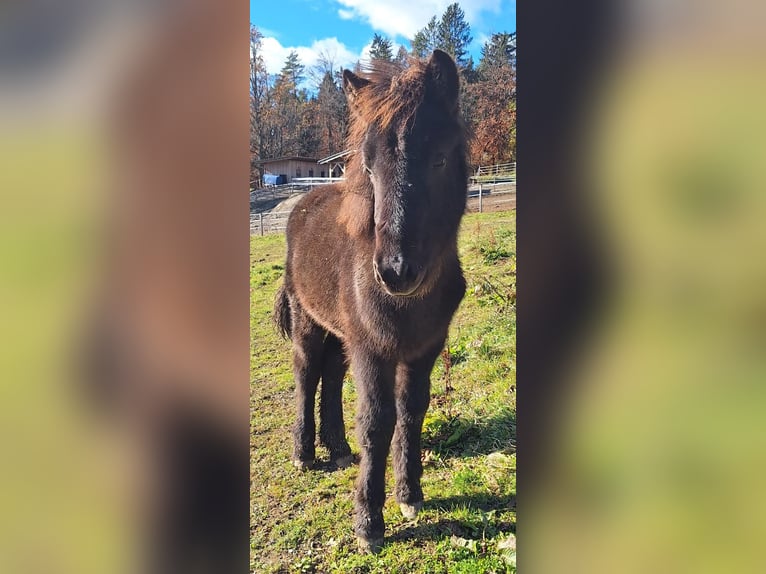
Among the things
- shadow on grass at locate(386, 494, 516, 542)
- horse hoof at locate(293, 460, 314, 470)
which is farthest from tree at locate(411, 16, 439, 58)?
shadow on grass at locate(386, 494, 516, 542)

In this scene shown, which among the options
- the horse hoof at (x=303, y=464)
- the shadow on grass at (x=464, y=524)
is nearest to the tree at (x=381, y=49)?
the horse hoof at (x=303, y=464)

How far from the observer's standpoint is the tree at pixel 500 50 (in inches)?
64.6

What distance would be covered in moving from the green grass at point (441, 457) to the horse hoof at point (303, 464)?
1.3 inches

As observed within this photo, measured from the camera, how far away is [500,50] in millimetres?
1667

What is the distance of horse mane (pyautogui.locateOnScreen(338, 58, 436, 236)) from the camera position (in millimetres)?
1736

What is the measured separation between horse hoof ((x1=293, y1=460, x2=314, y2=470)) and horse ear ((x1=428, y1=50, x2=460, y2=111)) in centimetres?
183

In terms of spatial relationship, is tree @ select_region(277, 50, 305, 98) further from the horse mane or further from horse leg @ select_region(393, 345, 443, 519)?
horse leg @ select_region(393, 345, 443, 519)

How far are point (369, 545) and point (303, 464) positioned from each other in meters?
0.50

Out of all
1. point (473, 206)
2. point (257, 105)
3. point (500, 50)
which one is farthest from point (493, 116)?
point (257, 105)
